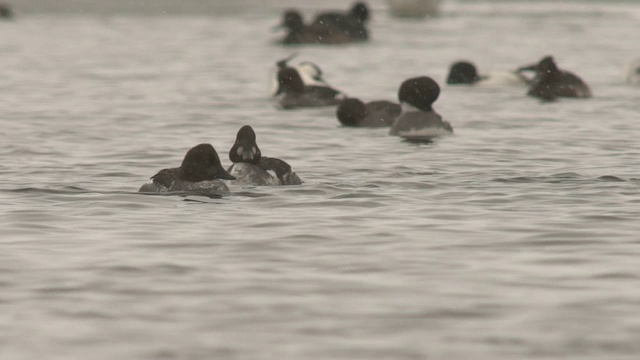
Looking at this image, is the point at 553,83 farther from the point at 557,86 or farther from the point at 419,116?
the point at 419,116

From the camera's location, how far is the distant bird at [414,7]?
190 ft

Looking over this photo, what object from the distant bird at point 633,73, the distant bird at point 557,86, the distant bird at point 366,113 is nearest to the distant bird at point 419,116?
the distant bird at point 366,113

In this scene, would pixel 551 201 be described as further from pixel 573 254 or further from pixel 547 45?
pixel 547 45

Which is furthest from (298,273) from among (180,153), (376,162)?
(180,153)

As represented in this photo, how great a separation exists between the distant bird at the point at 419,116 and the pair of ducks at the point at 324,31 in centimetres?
2133

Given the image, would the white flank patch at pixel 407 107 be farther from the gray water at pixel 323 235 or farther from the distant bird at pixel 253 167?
the distant bird at pixel 253 167

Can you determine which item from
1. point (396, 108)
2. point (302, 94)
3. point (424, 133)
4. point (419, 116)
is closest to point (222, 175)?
point (424, 133)

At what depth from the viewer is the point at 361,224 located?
12906mm

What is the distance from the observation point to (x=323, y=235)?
1236 centimetres

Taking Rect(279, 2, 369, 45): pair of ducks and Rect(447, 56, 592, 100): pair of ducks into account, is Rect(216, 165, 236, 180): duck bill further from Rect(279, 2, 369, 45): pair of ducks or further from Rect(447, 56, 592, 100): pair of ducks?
Rect(279, 2, 369, 45): pair of ducks

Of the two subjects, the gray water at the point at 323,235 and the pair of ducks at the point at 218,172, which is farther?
the pair of ducks at the point at 218,172

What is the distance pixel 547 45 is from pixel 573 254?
31.9 meters

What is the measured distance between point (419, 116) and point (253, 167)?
6.57 m

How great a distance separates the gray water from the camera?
898 centimetres
